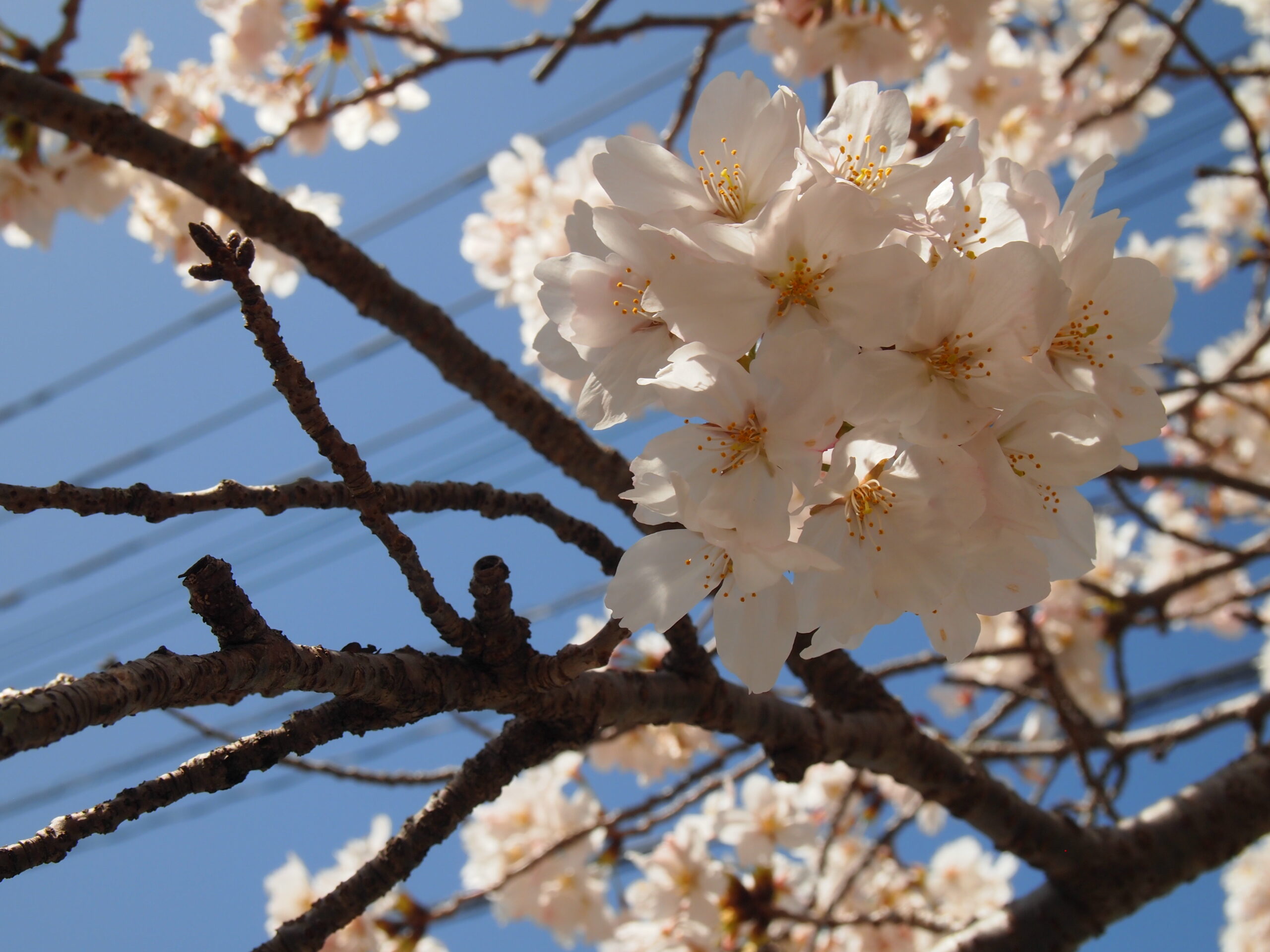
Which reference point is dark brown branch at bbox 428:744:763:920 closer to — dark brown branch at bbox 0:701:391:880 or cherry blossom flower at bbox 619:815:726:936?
cherry blossom flower at bbox 619:815:726:936

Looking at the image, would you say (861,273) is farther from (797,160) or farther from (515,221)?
(515,221)

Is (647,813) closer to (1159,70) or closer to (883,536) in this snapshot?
(883,536)

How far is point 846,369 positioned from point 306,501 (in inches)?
22.2

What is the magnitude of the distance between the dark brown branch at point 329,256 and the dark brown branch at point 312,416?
85 cm

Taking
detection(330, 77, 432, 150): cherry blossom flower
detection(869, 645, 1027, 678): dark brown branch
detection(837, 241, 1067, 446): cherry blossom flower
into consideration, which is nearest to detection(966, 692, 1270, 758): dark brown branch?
detection(869, 645, 1027, 678): dark brown branch

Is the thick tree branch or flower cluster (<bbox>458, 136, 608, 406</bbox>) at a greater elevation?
flower cluster (<bbox>458, 136, 608, 406</bbox>)

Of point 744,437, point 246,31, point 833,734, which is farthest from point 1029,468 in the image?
point 246,31

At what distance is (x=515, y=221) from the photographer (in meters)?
2.79

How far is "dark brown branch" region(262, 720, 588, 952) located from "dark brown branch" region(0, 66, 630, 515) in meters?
0.74

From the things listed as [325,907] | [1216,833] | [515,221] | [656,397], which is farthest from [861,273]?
[515,221]

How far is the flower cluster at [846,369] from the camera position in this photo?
0.84 m

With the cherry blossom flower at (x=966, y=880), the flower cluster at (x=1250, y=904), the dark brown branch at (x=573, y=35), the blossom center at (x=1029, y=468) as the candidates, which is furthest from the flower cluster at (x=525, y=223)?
the flower cluster at (x=1250, y=904)

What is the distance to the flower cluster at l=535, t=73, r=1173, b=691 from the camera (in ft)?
2.76

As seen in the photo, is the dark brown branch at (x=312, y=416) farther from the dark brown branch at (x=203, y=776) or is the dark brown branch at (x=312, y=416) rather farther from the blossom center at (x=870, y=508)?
the blossom center at (x=870, y=508)
